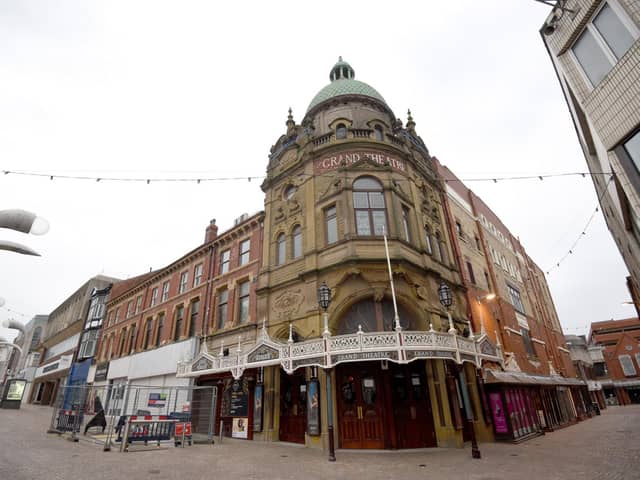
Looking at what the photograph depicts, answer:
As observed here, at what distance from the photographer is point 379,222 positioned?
16.2 meters

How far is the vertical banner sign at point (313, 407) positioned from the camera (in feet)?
42.9

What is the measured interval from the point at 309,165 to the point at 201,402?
14221mm

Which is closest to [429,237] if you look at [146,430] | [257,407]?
[257,407]

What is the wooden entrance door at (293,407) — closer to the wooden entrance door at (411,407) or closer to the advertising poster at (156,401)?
the wooden entrance door at (411,407)

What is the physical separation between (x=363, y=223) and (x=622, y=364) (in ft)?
196

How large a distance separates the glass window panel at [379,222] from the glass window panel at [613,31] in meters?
9.44

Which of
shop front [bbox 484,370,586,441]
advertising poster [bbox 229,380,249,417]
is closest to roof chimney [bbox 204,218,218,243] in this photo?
advertising poster [bbox 229,380,249,417]

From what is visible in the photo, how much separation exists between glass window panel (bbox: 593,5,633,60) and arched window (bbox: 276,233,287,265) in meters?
14.6

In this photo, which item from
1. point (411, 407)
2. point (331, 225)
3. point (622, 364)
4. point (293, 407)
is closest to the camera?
point (411, 407)

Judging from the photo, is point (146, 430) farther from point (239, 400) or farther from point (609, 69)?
point (609, 69)

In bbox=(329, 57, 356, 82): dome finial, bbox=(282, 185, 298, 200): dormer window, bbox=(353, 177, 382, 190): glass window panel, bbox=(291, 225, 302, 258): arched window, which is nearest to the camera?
bbox=(353, 177, 382, 190): glass window panel

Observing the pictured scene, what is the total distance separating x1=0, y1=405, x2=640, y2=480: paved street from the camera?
8.34m

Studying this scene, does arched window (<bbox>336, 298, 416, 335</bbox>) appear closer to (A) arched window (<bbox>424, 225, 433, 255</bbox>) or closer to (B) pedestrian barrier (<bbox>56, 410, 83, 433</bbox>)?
(A) arched window (<bbox>424, 225, 433, 255</bbox>)

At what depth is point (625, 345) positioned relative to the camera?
51.9 m
